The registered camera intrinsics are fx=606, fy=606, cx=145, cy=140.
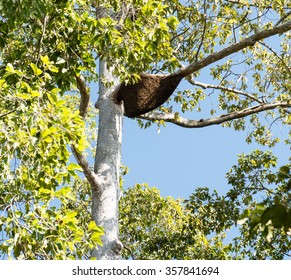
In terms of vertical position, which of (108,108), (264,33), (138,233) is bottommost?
(138,233)

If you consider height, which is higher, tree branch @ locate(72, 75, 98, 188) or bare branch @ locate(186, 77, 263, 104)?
bare branch @ locate(186, 77, 263, 104)

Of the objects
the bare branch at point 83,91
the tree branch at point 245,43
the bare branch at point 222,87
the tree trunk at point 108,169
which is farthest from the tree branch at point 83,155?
the bare branch at point 222,87

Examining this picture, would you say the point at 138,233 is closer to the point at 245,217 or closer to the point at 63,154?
the point at 63,154

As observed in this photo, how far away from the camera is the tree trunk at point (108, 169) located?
267 inches

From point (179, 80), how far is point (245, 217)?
5.98m

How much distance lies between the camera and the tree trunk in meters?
6.79

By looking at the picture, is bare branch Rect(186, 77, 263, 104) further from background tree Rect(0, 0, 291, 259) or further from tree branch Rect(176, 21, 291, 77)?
tree branch Rect(176, 21, 291, 77)

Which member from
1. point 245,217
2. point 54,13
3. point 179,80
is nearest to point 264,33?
point 179,80

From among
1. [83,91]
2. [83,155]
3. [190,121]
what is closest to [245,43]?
[190,121]

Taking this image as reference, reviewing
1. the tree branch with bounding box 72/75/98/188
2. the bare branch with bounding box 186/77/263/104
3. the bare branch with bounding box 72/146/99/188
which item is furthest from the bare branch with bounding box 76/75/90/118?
the bare branch with bounding box 186/77/263/104

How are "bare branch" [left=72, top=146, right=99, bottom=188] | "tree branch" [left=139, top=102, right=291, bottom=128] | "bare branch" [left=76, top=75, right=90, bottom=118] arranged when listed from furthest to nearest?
"tree branch" [left=139, top=102, right=291, bottom=128], "bare branch" [left=76, top=75, right=90, bottom=118], "bare branch" [left=72, top=146, right=99, bottom=188]

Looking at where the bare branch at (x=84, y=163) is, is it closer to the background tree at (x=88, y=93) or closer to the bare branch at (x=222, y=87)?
Answer: the background tree at (x=88, y=93)

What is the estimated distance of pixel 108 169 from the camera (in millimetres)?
7426
